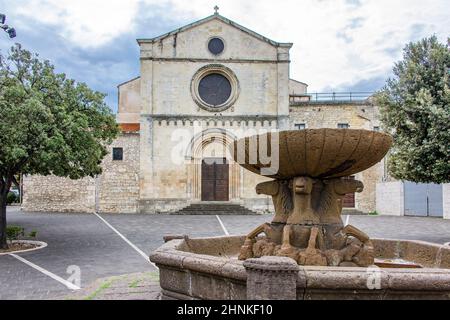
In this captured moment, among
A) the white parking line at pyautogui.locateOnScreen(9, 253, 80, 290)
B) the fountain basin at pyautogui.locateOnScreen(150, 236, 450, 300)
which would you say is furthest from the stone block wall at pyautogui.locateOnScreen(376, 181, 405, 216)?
the fountain basin at pyautogui.locateOnScreen(150, 236, 450, 300)

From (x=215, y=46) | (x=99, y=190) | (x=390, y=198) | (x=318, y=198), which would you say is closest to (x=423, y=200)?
(x=390, y=198)

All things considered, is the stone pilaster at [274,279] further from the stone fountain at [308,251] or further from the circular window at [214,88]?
the circular window at [214,88]

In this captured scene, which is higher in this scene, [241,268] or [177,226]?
[241,268]

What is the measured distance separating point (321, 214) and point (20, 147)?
8355 mm

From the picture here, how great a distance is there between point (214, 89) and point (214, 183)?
5.90 meters

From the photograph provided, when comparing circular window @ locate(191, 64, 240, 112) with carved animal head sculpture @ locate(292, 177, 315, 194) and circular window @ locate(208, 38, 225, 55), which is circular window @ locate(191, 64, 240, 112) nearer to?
circular window @ locate(208, 38, 225, 55)

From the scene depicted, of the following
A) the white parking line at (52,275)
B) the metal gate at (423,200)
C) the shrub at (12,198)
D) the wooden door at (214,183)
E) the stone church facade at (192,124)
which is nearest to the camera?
the white parking line at (52,275)

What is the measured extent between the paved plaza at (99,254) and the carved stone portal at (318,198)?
71.6 inches

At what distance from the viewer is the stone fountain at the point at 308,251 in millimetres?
4031

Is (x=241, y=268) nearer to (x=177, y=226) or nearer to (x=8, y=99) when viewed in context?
(x=8, y=99)

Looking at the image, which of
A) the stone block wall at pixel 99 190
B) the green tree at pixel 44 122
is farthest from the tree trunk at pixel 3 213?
the stone block wall at pixel 99 190

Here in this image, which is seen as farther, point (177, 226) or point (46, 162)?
point (177, 226)

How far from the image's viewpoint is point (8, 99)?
1175cm
